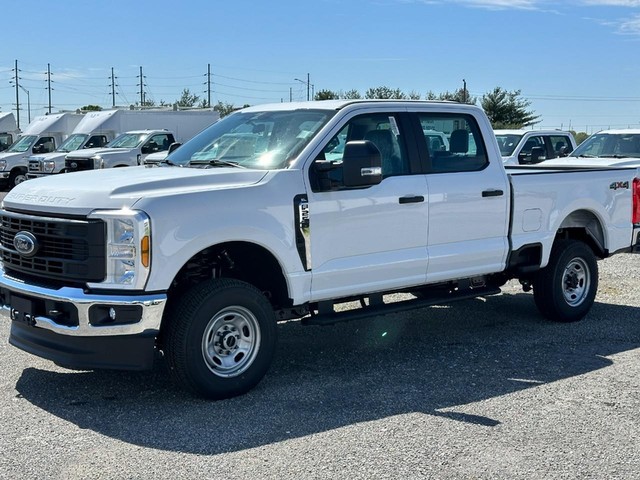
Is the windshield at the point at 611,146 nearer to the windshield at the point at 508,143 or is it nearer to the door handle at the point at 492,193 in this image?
the windshield at the point at 508,143

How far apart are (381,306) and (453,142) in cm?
164

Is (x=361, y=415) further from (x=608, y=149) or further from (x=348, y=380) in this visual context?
(x=608, y=149)

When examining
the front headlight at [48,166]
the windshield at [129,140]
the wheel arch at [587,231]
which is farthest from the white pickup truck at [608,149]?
the front headlight at [48,166]

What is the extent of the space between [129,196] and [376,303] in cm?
237

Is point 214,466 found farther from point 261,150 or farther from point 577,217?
point 577,217

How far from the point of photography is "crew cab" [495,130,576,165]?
58.4 feet

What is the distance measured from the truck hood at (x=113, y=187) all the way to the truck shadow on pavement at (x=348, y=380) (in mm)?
1365

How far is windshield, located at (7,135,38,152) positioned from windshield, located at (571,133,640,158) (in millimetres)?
18805

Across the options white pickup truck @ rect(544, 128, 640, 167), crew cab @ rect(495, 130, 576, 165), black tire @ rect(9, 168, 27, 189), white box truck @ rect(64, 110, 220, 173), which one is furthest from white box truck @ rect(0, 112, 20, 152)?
white pickup truck @ rect(544, 128, 640, 167)

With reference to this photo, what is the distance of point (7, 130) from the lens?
32.3 metres

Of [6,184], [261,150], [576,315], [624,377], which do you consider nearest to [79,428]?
[261,150]

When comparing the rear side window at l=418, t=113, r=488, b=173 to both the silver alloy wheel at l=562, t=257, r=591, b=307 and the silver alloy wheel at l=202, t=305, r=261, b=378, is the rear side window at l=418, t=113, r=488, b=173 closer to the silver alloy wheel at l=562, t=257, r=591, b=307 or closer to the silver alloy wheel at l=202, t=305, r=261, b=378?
the silver alloy wheel at l=562, t=257, r=591, b=307

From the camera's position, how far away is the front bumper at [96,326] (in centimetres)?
547

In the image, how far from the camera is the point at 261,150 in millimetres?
6652
